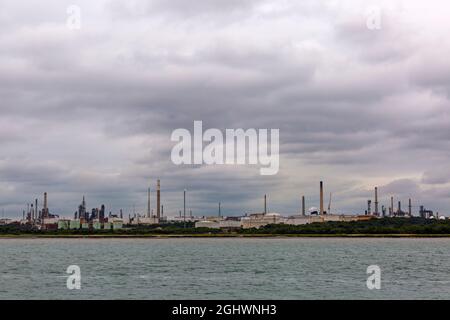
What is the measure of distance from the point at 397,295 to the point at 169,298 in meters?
21.5

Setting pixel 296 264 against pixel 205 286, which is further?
pixel 296 264

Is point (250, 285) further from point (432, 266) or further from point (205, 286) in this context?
point (432, 266)

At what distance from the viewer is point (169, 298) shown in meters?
63.4

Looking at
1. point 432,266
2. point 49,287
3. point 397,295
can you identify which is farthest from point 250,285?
point 432,266

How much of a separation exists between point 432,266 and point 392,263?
28.8 ft

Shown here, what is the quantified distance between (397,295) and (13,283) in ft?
140

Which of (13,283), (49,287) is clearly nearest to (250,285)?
(49,287)

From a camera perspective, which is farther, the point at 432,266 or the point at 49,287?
the point at 432,266
